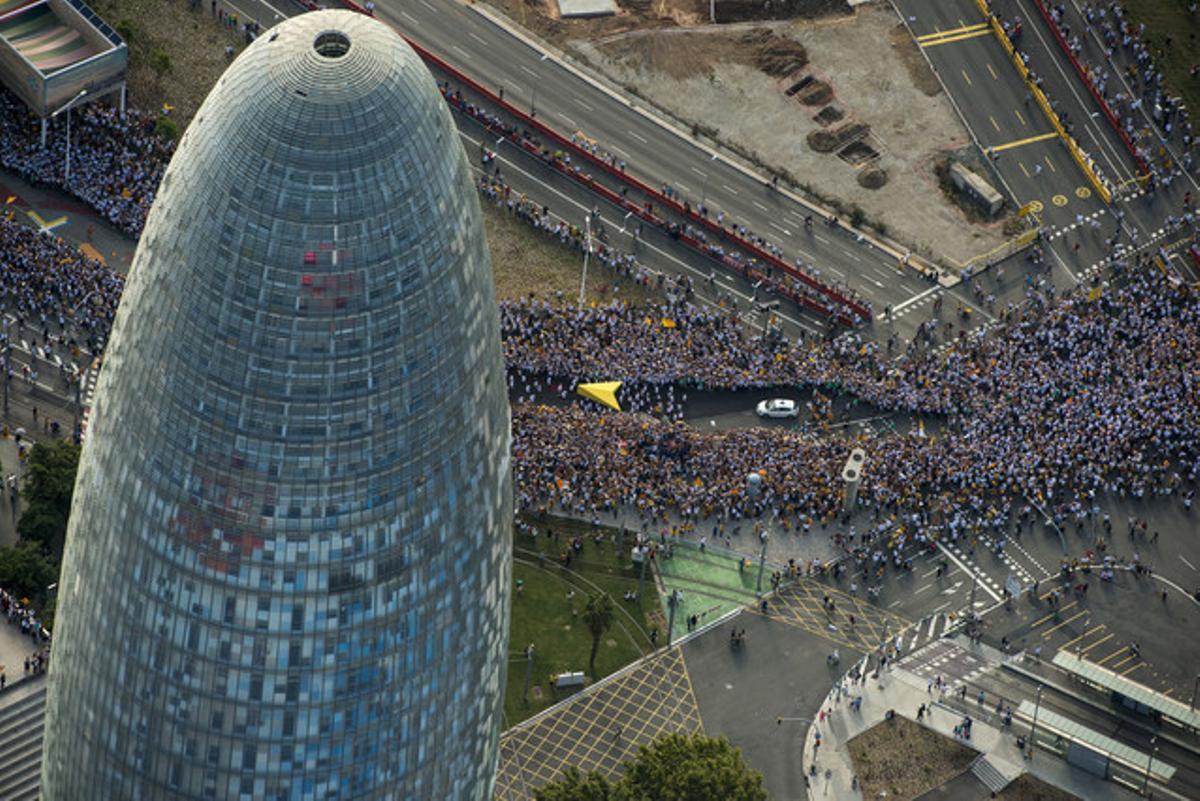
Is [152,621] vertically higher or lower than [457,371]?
lower

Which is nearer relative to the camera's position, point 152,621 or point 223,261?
point 223,261

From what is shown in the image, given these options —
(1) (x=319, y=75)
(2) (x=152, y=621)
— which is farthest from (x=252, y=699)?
(1) (x=319, y=75)

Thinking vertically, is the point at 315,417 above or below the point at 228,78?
below

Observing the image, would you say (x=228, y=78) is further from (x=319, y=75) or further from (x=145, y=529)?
(x=145, y=529)

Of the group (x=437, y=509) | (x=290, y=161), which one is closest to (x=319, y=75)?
(x=290, y=161)

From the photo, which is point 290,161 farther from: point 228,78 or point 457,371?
point 457,371

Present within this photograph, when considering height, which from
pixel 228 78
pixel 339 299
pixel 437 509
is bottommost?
pixel 437 509
